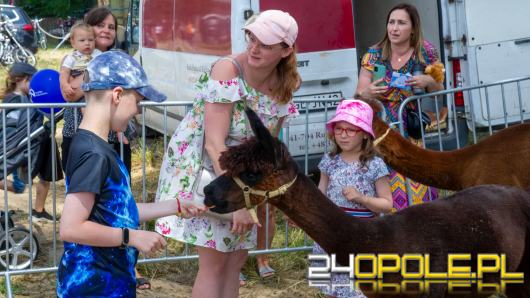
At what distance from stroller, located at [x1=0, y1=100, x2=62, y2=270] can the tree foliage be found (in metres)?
34.9

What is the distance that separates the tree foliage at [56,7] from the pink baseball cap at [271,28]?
37573mm

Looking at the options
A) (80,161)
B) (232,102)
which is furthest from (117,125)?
(232,102)

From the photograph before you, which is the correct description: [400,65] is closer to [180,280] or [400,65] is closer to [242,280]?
[242,280]

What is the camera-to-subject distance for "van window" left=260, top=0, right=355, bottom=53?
7.25 meters

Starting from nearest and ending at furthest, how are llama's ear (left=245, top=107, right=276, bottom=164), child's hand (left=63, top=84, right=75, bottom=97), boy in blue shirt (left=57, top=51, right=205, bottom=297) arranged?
1. boy in blue shirt (left=57, top=51, right=205, bottom=297)
2. llama's ear (left=245, top=107, right=276, bottom=164)
3. child's hand (left=63, top=84, right=75, bottom=97)

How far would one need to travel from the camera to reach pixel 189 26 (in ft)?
27.0

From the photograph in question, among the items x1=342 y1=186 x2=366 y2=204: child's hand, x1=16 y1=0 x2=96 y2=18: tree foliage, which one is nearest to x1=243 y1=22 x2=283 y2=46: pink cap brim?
x1=342 y1=186 x2=366 y2=204: child's hand

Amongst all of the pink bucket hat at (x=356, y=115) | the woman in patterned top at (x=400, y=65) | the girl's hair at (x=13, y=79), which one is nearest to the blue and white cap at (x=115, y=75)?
the pink bucket hat at (x=356, y=115)

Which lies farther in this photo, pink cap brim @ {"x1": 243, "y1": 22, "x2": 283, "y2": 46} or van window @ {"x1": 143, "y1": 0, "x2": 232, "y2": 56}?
van window @ {"x1": 143, "y1": 0, "x2": 232, "y2": 56}

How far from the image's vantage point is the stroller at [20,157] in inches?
242

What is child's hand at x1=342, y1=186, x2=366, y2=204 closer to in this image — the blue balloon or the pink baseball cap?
the pink baseball cap

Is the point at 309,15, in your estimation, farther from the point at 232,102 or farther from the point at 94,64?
the point at 94,64

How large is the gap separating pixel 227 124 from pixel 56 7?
1523 inches

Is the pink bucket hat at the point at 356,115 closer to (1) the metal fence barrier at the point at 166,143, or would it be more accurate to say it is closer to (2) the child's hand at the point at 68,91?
(1) the metal fence barrier at the point at 166,143
